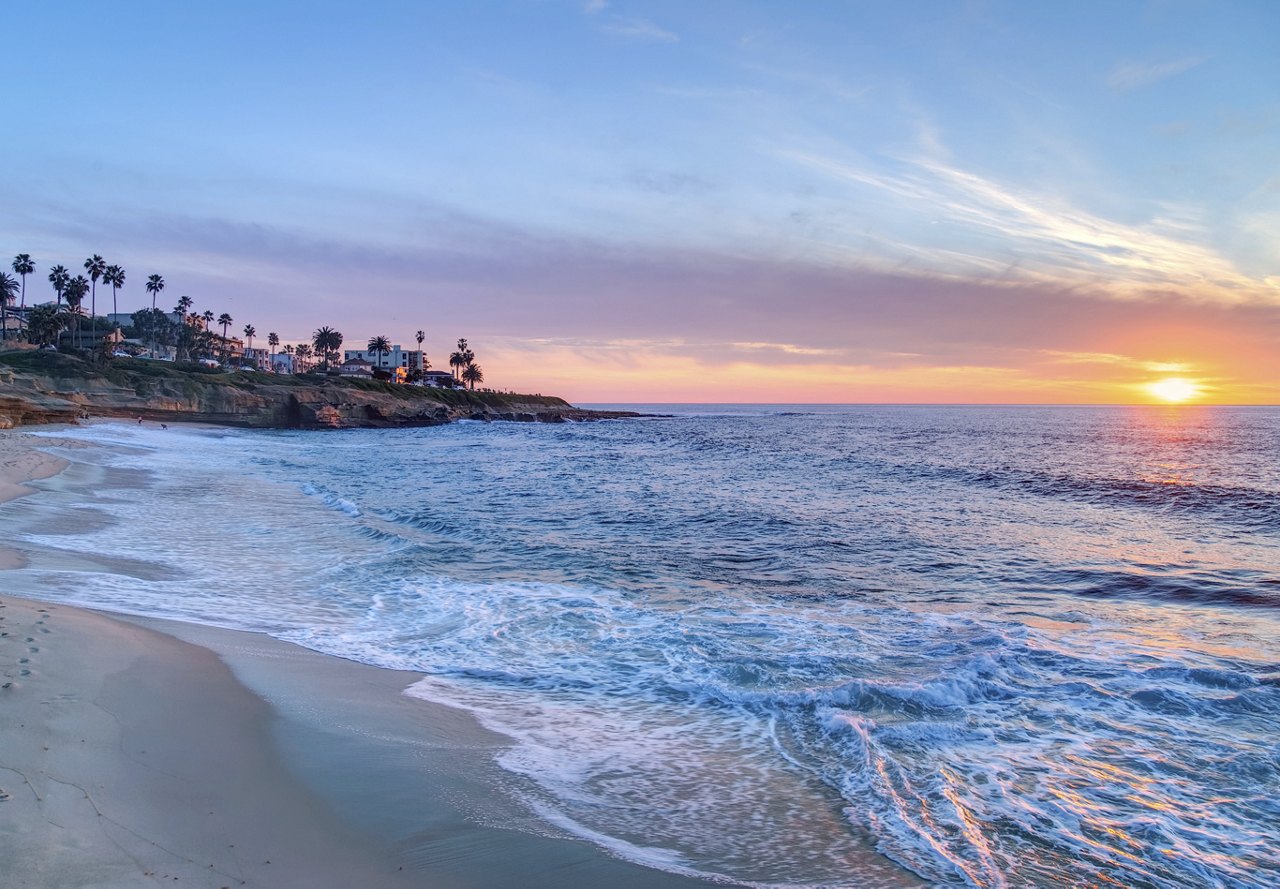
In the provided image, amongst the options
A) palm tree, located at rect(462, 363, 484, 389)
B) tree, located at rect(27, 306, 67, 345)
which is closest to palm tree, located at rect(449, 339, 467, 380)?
palm tree, located at rect(462, 363, 484, 389)

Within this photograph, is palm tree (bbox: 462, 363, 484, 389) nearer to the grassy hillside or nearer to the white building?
the white building

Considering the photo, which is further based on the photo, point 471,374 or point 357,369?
point 471,374

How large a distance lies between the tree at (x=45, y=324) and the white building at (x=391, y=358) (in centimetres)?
6783

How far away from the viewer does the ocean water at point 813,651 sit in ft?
17.4

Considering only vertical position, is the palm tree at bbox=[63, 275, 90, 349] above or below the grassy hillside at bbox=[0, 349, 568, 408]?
above

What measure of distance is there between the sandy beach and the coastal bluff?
39.3 m

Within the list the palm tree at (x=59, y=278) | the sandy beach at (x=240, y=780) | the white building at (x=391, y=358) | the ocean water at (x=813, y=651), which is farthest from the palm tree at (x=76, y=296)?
the sandy beach at (x=240, y=780)

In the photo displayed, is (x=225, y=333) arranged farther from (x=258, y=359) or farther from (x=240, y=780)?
(x=240, y=780)

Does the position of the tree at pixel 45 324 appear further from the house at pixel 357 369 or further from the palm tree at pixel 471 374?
the palm tree at pixel 471 374

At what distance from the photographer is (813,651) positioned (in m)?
9.34

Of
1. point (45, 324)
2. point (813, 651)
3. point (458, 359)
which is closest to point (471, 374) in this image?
point (458, 359)

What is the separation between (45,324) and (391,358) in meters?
82.6

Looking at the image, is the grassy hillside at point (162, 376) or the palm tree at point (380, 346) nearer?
the grassy hillside at point (162, 376)

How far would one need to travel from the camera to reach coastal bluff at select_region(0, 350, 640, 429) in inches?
2076
